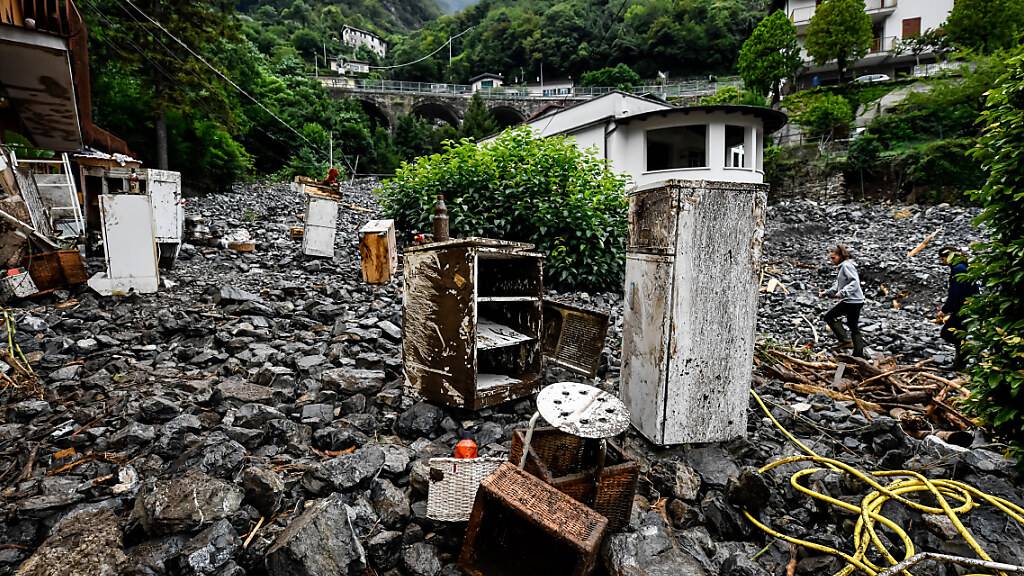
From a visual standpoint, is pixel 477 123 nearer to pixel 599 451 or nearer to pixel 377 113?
pixel 377 113

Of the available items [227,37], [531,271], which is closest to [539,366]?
[531,271]

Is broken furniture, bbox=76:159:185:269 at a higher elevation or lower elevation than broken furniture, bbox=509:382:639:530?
higher

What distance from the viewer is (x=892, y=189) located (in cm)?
2144

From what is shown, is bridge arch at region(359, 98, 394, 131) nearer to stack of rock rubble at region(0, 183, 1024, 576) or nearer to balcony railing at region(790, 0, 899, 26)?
balcony railing at region(790, 0, 899, 26)

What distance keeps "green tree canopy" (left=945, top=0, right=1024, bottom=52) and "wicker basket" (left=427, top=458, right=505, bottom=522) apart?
125 ft

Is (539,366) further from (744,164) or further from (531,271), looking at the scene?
(744,164)

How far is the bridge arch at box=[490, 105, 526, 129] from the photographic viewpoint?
2074 inches

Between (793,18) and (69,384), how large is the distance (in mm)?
51048

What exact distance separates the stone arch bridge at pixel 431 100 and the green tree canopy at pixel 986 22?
29.1m

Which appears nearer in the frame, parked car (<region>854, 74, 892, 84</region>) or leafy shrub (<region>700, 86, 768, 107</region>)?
leafy shrub (<region>700, 86, 768, 107</region>)

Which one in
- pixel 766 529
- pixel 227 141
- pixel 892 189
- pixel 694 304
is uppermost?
pixel 227 141

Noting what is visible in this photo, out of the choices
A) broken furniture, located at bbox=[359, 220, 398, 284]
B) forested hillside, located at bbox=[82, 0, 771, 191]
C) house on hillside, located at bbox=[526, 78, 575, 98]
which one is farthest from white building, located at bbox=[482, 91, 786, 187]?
house on hillside, located at bbox=[526, 78, 575, 98]

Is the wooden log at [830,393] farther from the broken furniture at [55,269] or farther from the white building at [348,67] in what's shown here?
the white building at [348,67]

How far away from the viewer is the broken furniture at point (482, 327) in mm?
2980
